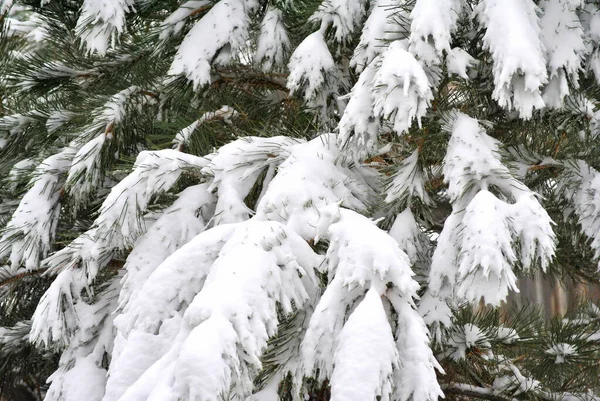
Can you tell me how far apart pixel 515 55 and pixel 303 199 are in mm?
575

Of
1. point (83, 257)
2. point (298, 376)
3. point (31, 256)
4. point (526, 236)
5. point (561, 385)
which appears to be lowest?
point (561, 385)

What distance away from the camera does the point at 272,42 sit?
80.6 inches

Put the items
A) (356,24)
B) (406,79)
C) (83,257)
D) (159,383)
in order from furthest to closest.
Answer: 1. (356,24)
2. (83,257)
3. (406,79)
4. (159,383)

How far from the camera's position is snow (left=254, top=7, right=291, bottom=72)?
80.8 inches

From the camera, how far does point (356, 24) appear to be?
6.49ft

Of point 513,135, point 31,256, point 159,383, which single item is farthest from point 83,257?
point 513,135

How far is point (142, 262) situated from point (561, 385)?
1.86 metres

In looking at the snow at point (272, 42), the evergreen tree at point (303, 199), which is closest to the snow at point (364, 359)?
the evergreen tree at point (303, 199)

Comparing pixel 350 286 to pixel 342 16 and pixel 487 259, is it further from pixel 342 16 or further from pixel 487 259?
pixel 342 16

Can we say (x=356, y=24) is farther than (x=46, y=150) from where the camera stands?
No

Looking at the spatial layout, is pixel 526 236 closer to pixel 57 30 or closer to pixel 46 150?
pixel 46 150

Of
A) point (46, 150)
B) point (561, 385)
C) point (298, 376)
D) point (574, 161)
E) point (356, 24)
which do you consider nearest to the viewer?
point (298, 376)

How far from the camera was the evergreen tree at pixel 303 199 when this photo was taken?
103 cm

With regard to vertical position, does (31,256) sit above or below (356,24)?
below
